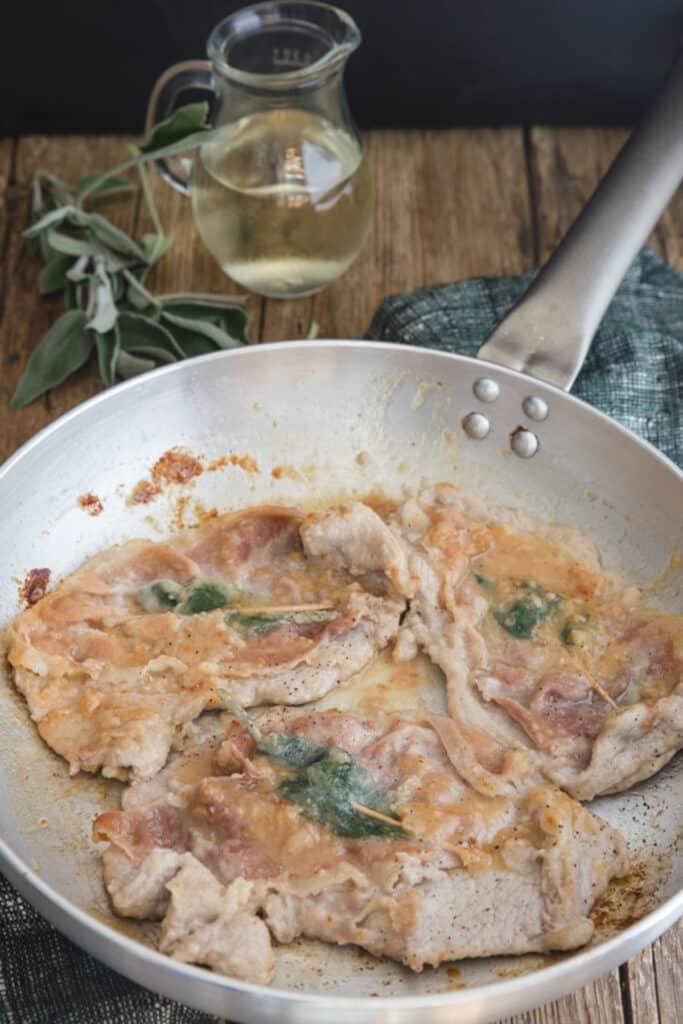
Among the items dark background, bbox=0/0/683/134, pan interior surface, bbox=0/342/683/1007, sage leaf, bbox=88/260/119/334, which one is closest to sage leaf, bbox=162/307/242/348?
sage leaf, bbox=88/260/119/334

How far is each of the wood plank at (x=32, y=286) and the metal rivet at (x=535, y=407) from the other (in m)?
0.91

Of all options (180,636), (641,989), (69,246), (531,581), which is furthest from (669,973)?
(69,246)

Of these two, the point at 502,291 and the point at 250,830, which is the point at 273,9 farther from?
the point at 250,830

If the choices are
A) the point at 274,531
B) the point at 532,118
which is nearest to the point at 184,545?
the point at 274,531

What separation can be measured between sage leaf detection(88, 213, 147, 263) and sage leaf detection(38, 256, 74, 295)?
84 mm

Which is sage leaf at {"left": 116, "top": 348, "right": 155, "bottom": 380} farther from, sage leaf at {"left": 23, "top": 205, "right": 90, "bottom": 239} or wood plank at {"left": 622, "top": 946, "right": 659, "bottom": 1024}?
wood plank at {"left": 622, "top": 946, "right": 659, "bottom": 1024}

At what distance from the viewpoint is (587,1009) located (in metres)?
1.90

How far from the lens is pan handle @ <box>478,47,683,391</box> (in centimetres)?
235

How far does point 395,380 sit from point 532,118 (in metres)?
1.25

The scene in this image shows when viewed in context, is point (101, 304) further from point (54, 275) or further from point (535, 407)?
point (535, 407)

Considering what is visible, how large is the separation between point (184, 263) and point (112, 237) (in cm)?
21

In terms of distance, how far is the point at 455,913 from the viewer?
1.73 m

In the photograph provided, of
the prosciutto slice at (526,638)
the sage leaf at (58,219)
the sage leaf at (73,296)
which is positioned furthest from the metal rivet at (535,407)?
the sage leaf at (58,219)

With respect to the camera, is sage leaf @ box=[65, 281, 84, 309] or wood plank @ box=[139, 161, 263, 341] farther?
wood plank @ box=[139, 161, 263, 341]
